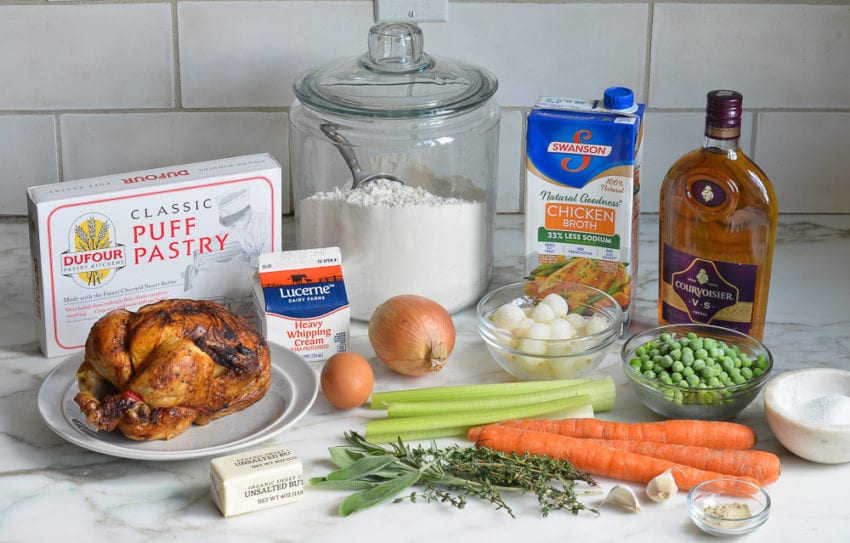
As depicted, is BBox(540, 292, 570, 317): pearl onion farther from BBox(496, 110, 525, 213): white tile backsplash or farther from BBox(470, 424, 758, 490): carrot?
BBox(496, 110, 525, 213): white tile backsplash

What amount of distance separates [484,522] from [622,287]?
468 millimetres

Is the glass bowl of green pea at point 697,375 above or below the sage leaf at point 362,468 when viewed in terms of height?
above

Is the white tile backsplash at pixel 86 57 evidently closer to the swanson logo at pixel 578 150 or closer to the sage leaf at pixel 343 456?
the swanson logo at pixel 578 150

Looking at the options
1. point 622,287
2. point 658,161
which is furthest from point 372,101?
point 658,161

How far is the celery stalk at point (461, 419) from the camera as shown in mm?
1229

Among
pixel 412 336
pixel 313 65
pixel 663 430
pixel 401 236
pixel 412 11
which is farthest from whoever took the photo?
pixel 313 65

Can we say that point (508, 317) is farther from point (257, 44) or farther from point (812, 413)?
point (257, 44)

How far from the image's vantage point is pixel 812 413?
3.84 feet

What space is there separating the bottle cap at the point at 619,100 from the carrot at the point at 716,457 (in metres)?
0.43

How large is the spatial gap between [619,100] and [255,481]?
651mm

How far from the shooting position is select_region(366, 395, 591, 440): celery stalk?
1.23 metres

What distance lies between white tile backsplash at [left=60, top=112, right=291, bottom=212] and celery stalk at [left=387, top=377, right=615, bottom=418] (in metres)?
0.60

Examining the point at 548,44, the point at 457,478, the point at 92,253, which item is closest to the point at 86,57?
the point at 92,253

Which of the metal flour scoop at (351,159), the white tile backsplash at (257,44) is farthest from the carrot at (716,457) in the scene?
the white tile backsplash at (257,44)
